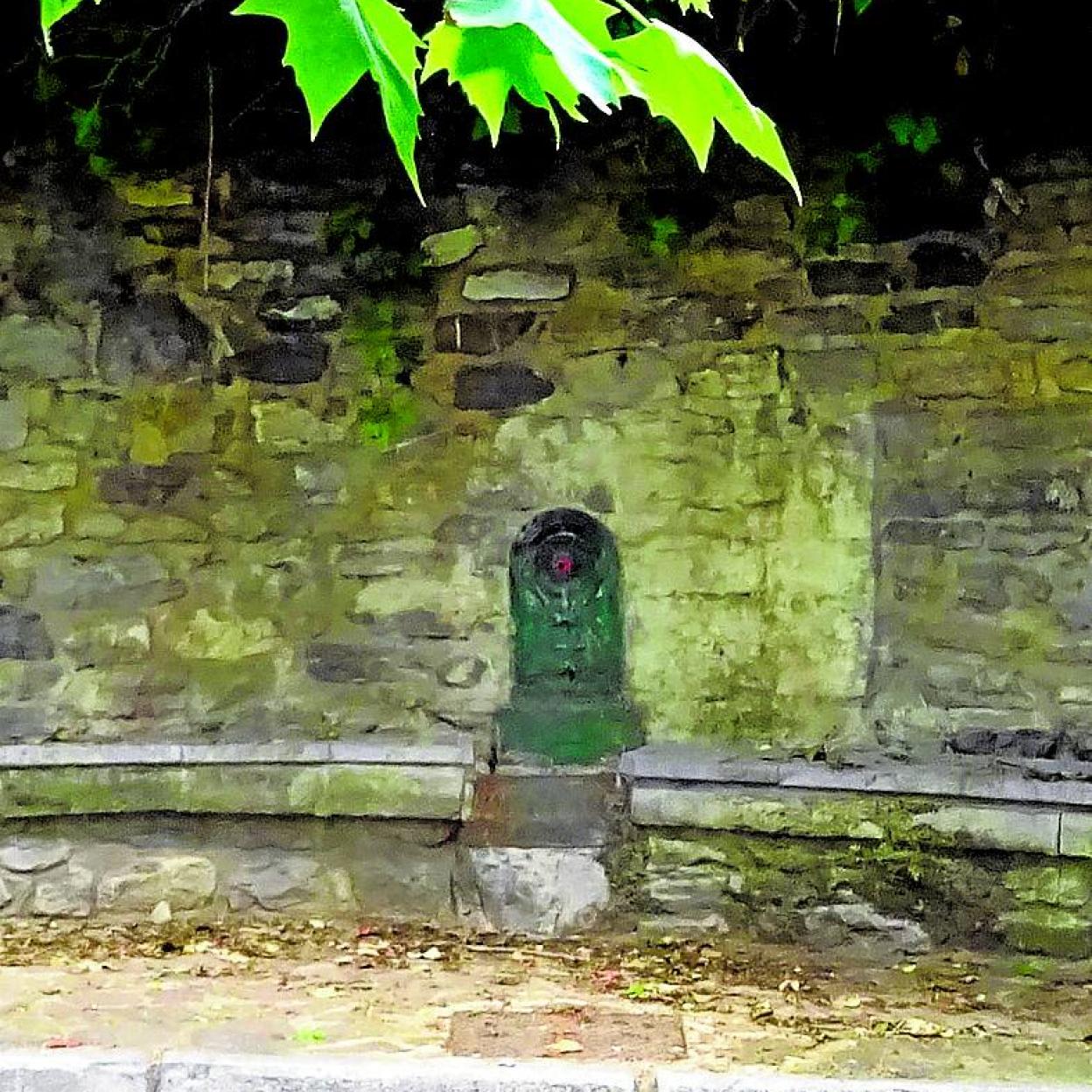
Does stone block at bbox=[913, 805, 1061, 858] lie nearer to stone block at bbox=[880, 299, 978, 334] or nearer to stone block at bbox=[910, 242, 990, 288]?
stone block at bbox=[880, 299, 978, 334]

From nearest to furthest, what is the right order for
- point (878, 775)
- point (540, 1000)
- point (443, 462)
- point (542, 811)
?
point (540, 1000)
point (878, 775)
point (542, 811)
point (443, 462)

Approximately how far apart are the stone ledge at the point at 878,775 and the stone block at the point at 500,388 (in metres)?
0.90

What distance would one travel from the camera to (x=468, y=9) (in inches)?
38.3

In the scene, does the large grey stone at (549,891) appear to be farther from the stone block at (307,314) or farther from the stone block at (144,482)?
the stone block at (307,314)

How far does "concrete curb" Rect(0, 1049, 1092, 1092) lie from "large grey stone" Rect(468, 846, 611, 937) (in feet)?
2.46

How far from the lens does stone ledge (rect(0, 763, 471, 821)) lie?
303 centimetres

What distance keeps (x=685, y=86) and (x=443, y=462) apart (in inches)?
83.1

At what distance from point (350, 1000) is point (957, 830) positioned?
1380 mm

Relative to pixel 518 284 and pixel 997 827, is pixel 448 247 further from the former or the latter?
pixel 997 827

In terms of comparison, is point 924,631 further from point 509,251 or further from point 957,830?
point 509,251

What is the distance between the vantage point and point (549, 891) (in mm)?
2984

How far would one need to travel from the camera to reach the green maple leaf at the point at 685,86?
103 centimetres

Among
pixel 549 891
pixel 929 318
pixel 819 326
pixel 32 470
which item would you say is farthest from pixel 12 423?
pixel 929 318

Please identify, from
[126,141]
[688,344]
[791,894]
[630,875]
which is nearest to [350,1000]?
[630,875]
